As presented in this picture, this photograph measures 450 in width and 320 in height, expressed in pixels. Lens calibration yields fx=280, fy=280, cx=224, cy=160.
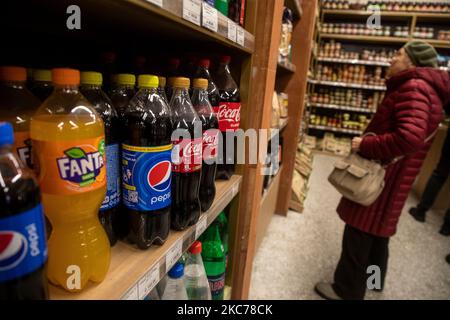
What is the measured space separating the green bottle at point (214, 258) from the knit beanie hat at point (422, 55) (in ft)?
4.32

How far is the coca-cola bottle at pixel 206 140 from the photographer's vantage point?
806 mm

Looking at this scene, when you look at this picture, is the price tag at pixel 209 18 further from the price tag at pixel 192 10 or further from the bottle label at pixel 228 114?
the bottle label at pixel 228 114

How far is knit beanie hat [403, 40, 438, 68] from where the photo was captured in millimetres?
1388

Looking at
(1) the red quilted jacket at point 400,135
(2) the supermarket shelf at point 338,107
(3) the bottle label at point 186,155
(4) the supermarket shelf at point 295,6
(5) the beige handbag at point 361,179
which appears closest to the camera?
(3) the bottle label at point 186,155

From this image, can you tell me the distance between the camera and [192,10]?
59 centimetres

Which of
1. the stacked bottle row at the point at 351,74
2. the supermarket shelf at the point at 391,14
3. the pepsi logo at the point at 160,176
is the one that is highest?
the supermarket shelf at the point at 391,14

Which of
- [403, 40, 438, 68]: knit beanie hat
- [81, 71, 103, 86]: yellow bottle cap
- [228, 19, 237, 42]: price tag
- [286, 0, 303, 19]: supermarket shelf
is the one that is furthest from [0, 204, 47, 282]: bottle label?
[286, 0, 303, 19]: supermarket shelf

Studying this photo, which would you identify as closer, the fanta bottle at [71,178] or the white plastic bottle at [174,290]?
the fanta bottle at [71,178]

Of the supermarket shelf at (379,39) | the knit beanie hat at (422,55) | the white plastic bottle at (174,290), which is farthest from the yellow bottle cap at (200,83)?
the supermarket shelf at (379,39)

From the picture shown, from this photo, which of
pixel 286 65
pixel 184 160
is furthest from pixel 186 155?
pixel 286 65

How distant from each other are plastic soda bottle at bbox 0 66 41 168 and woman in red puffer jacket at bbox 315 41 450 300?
4.63 ft

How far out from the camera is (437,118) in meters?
1.38

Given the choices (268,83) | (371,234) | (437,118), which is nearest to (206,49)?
(268,83)

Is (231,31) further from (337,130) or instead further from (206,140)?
(337,130)
